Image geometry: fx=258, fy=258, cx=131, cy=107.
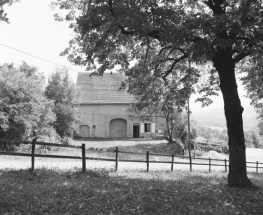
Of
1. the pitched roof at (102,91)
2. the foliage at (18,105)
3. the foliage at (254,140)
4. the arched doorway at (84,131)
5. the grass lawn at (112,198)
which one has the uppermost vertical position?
the pitched roof at (102,91)

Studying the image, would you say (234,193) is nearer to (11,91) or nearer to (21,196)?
(21,196)

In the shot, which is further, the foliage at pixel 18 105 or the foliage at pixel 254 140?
the foliage at pixel 254 140

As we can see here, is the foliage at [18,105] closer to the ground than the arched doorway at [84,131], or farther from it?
farther from it

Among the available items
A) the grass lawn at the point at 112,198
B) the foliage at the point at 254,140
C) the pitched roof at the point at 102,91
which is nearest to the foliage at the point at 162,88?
the grass lawn at the point at 112,198

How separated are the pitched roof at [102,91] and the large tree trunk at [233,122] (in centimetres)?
3208

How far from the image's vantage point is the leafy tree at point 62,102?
2866cm

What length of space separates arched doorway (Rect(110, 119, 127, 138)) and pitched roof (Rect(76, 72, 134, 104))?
3.23 m

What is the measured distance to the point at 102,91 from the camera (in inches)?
1752

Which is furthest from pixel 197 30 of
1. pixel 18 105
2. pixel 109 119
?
pixel 109 119

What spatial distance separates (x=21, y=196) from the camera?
253 inches

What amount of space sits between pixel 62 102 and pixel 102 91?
51.0ft

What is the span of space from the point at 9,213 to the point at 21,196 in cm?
96

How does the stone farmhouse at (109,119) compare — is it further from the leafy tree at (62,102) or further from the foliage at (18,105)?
the foliage at (18,105)

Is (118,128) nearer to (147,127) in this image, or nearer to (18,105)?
(147,127)
